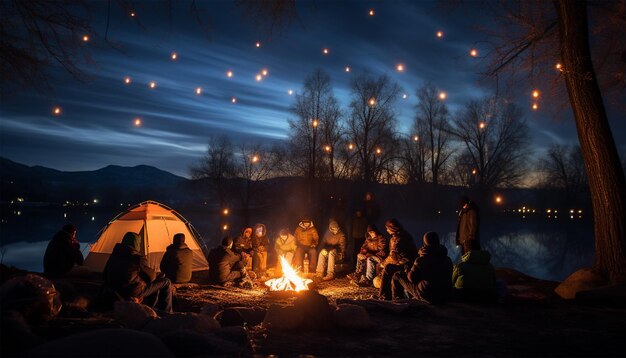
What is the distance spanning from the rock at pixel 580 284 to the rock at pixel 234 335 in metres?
6.69

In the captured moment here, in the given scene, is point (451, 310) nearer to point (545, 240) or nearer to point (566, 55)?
point (566, 55)

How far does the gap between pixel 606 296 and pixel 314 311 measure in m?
5.33

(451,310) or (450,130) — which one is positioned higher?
(450,130)

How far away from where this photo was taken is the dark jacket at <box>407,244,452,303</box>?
261 inches

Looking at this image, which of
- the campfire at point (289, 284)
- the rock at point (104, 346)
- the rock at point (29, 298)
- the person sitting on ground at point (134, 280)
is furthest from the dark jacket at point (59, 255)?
the rock at point (104, 346)

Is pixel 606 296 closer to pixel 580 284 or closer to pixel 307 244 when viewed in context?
pixel 580 284

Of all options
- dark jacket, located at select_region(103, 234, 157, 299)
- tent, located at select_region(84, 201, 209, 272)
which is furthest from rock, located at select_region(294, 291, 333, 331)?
tent, located at select_region(84, 201, 209, 272)

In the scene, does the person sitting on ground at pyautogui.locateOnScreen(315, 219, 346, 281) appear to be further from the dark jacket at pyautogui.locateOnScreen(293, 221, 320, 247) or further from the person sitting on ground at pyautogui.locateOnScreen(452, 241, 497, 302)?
the person sitting on ground at pyautogui.locateOnScreen(452, 241, 497, 302)

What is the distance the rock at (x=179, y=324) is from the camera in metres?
4.34

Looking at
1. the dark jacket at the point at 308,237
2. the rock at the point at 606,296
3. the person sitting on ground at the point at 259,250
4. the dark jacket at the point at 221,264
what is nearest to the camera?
the rock at the point at 606,296

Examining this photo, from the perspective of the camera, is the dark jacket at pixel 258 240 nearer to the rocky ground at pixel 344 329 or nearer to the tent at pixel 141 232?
the tent at pixel 141 232

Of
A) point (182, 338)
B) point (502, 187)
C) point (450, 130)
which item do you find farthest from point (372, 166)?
point (182, 338)

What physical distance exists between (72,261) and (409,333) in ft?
24.5

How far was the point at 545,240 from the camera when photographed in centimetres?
2683
